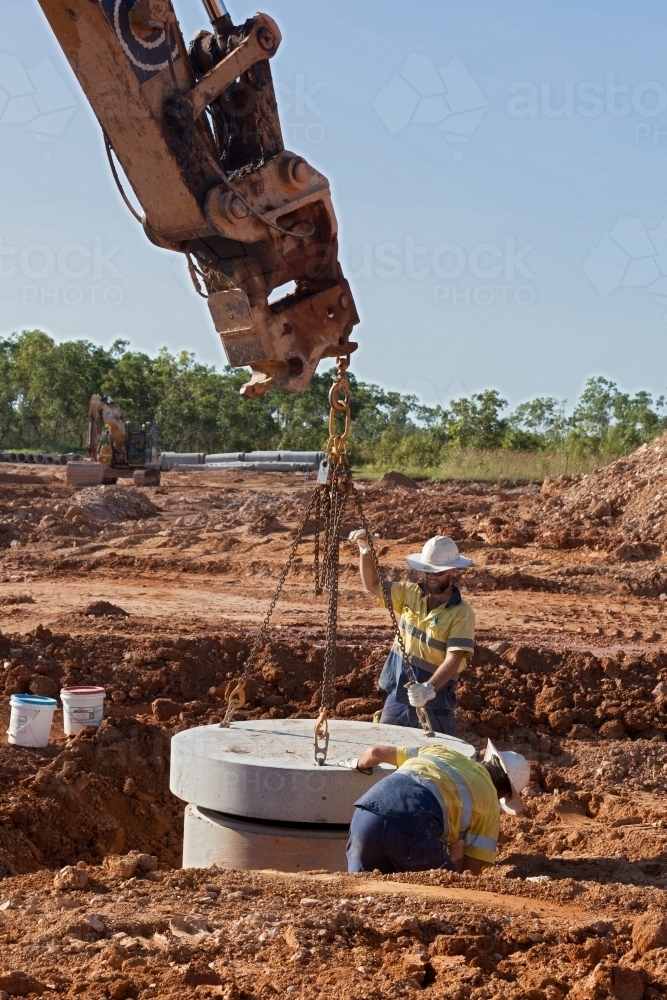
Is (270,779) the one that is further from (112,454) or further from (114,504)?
(112,454)

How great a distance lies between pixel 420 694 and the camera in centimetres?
571

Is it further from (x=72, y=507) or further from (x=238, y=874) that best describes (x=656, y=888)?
(x=72, y=507)

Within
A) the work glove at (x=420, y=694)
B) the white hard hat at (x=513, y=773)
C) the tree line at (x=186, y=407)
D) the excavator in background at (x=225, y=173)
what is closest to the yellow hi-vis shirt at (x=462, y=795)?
the white hard hat at (x=513, y=773)

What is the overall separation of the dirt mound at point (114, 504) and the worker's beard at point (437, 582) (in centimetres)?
1478

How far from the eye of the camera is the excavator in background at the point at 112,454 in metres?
27.1

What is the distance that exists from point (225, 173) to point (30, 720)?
11.5ft

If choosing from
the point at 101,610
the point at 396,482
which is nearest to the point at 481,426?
the point at 396,482

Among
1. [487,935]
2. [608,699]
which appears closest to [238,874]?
[487,935]

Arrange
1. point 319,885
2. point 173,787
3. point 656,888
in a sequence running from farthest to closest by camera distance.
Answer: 1. point 173,787
2. point 656,888
3. point 319,885

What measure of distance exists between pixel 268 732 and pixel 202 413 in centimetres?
4422

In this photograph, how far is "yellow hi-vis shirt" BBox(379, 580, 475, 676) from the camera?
6.08 m

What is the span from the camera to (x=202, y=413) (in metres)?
50.3

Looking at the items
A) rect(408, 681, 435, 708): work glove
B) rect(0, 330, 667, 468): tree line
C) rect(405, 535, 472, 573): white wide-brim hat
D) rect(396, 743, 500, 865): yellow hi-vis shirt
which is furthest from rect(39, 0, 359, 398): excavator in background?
rect(0, 330, 667, 468): tree line

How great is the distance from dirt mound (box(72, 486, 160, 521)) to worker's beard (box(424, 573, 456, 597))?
48.5ft
